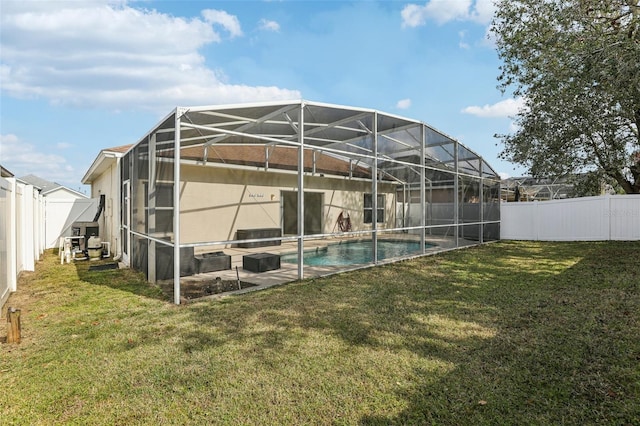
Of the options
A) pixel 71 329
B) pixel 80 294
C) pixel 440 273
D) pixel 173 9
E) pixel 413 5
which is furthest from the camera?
pixel 413 5

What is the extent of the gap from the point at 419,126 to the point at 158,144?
7133 millimetres

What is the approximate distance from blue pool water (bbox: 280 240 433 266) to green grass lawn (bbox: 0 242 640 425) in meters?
2.91

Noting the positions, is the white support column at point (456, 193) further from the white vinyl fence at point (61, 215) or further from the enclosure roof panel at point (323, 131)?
the white vinyl fence at point (61, 215)

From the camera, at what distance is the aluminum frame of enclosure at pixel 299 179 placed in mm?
6414

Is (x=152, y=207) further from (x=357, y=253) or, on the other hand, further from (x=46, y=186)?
(x=46, y=186)

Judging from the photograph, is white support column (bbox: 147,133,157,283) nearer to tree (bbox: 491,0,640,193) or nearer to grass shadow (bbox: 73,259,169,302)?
grass shadow (bbox: 73,259,169,302)

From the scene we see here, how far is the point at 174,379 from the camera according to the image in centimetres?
307

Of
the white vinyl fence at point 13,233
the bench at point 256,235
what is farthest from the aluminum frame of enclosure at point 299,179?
the white vinyl fence at point 13,233

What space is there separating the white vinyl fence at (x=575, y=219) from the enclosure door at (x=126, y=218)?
15.0 m

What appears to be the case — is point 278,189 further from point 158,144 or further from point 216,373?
point 216,373

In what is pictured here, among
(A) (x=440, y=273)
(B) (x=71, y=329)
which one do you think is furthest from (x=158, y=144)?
(A) (x=440, y=273)

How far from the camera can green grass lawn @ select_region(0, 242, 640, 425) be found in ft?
8.52

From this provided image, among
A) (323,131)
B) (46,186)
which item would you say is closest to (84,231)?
(323,131)

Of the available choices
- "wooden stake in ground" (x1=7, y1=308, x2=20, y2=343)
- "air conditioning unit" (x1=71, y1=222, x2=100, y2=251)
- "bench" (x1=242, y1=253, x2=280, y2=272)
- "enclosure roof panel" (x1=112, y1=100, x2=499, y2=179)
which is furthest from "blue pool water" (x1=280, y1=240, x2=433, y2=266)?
"air conditioning unit" (x1=71, y1=222, x2=100, y2=251)
